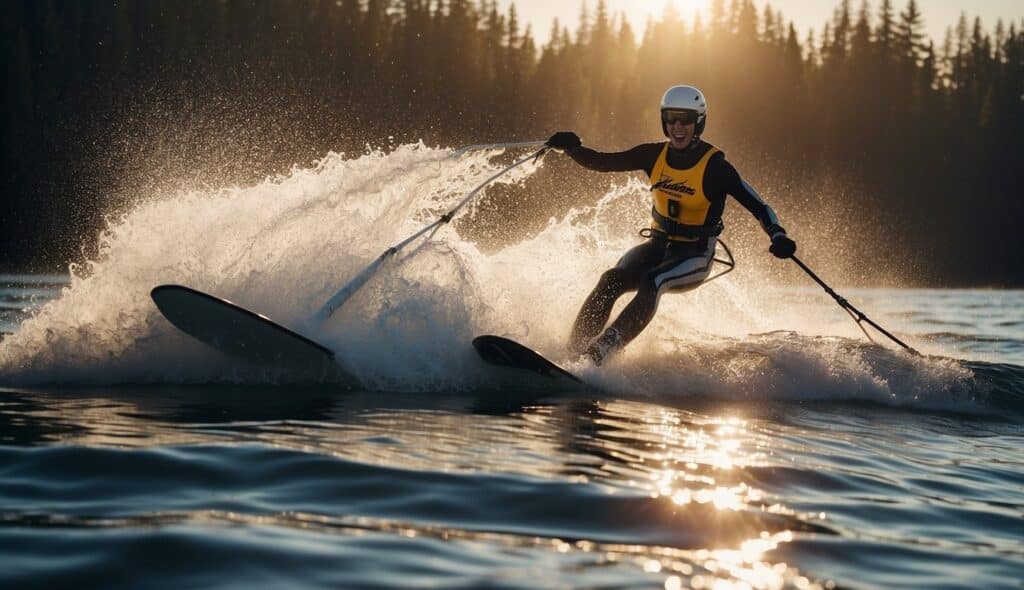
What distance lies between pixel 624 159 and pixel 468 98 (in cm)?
6780

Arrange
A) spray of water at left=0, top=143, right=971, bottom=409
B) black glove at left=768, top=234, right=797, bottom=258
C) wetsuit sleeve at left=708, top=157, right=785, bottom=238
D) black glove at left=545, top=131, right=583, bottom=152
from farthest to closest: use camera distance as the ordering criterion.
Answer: black glove at left=545, top=131, right=583, bottom=152 < wetsuit sleeve at left=708, top=157, right=785, bottom=238 < black glove at left=768, top=234, right=797, bottom=258 < spray of water at left=0, top=143, right=971, bottom=409

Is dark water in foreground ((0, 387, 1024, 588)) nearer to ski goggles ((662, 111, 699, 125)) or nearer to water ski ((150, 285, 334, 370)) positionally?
water ski ((150, 285, 334, 370))

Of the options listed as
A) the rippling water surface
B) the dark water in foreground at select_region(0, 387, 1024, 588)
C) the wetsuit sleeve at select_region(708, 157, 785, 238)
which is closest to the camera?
the dark water in foreground at select_region(0, 387, 1024, 588)

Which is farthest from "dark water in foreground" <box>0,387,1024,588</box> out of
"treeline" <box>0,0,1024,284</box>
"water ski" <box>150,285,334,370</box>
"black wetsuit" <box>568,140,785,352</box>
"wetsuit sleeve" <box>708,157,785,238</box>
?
"treeline" <box>0,0,1024,284</box>

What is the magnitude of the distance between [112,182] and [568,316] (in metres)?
50.2

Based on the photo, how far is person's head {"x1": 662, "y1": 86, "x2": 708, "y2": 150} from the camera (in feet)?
32.7

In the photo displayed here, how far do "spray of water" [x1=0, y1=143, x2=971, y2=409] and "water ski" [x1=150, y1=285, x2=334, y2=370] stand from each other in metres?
0.21

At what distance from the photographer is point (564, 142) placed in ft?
34.3

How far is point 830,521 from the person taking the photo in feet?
17.0

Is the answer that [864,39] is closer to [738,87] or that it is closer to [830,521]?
[738,87]

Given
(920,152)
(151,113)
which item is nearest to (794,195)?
(920,152)

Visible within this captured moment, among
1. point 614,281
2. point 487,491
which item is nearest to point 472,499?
point 487,491

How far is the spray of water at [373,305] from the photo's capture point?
8883mm

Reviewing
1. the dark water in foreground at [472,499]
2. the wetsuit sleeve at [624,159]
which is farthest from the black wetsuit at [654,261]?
the dark water in foreground at [472,499]
